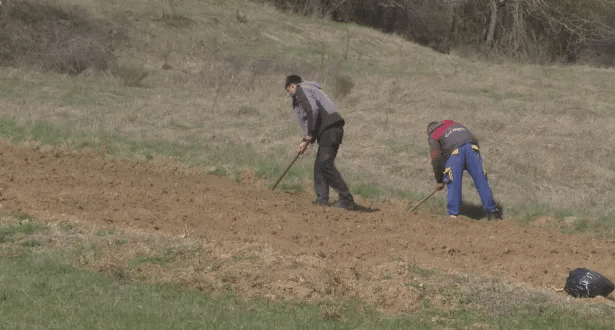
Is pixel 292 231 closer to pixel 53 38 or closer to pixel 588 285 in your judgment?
pixel 588 285

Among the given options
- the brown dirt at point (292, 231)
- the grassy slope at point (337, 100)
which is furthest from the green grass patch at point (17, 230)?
the grassy slope at point (337, 100)

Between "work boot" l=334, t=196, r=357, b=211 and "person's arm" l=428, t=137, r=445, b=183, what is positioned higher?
"person's arm" l=428, t=137, r=445, b=183

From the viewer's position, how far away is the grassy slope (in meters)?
13.6

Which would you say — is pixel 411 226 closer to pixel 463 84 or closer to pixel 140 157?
pixel 140 157

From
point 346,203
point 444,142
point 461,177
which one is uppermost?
point 444,142

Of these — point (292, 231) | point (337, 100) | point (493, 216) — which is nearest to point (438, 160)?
point (493, 216)

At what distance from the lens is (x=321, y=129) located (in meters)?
11.0

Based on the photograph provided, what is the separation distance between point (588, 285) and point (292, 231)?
3.39 meters

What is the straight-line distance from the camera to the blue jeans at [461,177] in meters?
10.7

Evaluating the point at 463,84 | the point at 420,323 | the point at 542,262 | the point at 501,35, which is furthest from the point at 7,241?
the point at 501,35

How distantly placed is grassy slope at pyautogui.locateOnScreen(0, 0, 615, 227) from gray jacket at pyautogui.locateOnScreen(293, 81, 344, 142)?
1.59m

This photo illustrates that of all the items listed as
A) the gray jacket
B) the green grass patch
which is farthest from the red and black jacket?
the green grass patch

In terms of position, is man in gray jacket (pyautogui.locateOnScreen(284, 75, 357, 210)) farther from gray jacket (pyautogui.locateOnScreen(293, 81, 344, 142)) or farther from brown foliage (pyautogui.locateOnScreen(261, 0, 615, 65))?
brown foliage (pyautogui.locateOnScreen(261, 0, 615, 65))

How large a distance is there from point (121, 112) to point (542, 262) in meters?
10.7
